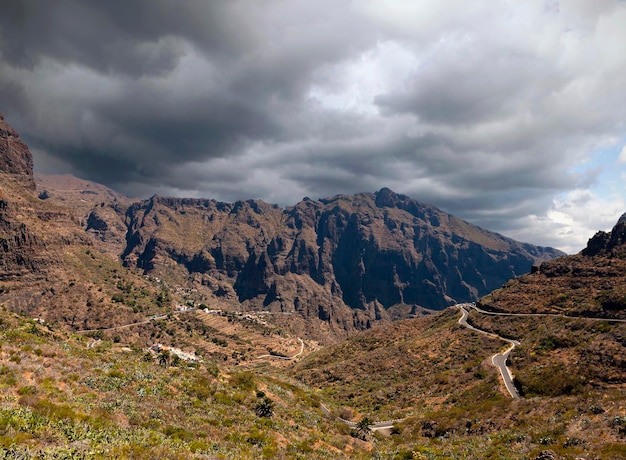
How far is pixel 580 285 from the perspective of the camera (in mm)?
91125

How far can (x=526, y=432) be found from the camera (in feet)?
93.0

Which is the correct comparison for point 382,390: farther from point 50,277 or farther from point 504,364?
point 50,277

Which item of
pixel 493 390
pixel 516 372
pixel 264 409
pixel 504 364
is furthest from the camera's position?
pixel 504 364

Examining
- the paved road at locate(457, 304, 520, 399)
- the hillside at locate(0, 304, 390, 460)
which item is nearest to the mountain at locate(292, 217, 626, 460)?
the paved road at locate(457, 304, 520, 399)

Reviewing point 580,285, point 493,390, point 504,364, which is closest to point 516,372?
point 504,364

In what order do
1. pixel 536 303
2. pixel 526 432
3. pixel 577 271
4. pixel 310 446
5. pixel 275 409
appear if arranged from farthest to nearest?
pixel 577 271
pixel 536 303
pixel 275 409
pixel 526 432
pixel 310 446

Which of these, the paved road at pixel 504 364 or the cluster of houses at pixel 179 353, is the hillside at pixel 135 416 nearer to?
the paved road at pixel 504 364

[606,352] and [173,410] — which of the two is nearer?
[173,410]

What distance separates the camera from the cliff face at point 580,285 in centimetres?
7407

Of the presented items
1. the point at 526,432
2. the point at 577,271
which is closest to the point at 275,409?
Answer: the point at 526,432

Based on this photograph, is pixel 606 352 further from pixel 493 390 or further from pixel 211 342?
pixel 211 342

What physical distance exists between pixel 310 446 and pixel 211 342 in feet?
526

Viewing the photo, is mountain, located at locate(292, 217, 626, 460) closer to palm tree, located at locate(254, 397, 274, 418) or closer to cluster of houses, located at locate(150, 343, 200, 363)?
palm tree, located at locate(254, 397, 274, 418)

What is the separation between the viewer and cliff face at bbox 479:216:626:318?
7407 centimetres
